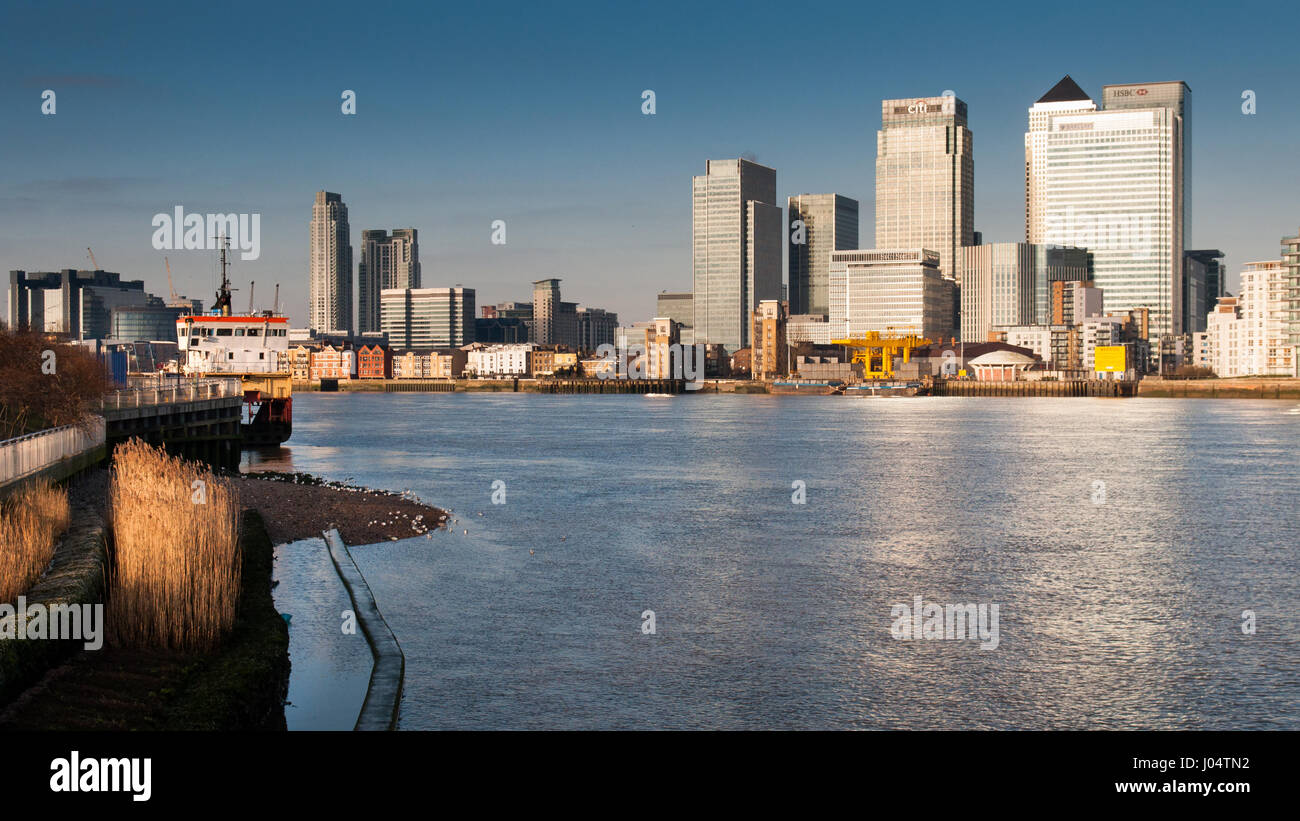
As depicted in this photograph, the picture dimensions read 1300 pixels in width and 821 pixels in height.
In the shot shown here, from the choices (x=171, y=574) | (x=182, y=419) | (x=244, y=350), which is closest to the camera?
(x=171, y=574)

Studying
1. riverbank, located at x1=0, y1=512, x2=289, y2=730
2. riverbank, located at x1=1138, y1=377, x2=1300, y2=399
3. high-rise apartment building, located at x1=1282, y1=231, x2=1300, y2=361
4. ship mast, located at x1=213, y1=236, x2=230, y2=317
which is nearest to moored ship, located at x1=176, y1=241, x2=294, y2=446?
ship mast, located at x1=213, y1=236, x2=230, y2=317

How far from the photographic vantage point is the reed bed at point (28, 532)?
1667 cm

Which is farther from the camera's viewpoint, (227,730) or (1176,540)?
(1176,540)

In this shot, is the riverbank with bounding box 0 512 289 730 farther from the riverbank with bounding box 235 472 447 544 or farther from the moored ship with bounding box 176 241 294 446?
the moored ship with bounding box 176 241 294 446

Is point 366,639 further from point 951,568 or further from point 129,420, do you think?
point 129,420

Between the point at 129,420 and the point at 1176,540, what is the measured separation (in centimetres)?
3568

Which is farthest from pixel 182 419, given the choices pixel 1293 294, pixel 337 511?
pixel 1293 294

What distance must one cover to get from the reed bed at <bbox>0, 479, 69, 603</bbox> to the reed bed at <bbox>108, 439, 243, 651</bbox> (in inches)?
41.1

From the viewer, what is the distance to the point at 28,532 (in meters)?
19.0

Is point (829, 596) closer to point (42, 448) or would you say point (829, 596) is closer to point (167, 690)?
point (167, 690)

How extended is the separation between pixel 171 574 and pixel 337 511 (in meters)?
17.2
